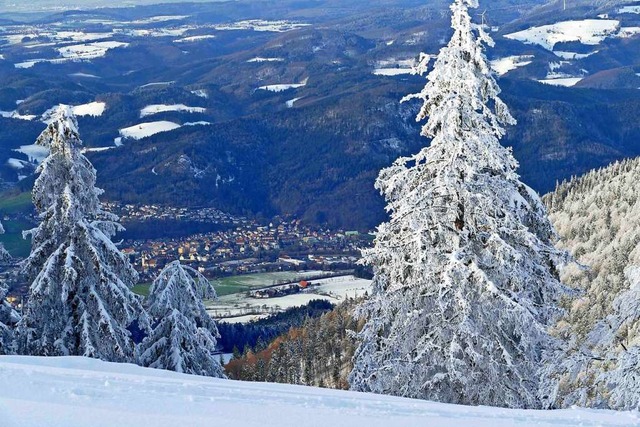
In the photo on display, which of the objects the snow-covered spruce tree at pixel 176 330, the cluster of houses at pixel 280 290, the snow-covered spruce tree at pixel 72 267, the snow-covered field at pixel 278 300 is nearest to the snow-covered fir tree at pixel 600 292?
the snow-covered spruce tree at pixel 176 330

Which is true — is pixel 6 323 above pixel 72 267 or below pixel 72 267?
below

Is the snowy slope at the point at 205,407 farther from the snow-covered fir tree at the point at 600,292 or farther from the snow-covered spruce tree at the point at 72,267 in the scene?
the snow-covered spruce tree at the point at 72,267

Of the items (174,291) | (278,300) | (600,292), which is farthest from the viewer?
(278,300)

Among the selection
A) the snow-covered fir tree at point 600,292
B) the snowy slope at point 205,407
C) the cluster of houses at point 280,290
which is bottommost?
the cluster of houses at point 280,290

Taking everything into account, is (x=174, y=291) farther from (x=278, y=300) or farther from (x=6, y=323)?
(x=278, y=300)

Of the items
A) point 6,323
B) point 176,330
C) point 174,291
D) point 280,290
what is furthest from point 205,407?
point 280,290

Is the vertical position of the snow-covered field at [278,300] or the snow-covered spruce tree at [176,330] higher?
the snow-covered spruce tree at [176,330]

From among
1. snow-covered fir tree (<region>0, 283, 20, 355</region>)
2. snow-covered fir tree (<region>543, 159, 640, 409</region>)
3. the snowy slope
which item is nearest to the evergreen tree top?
snow-covered fir tree (<region>0, 283, 20, 355</region>)
